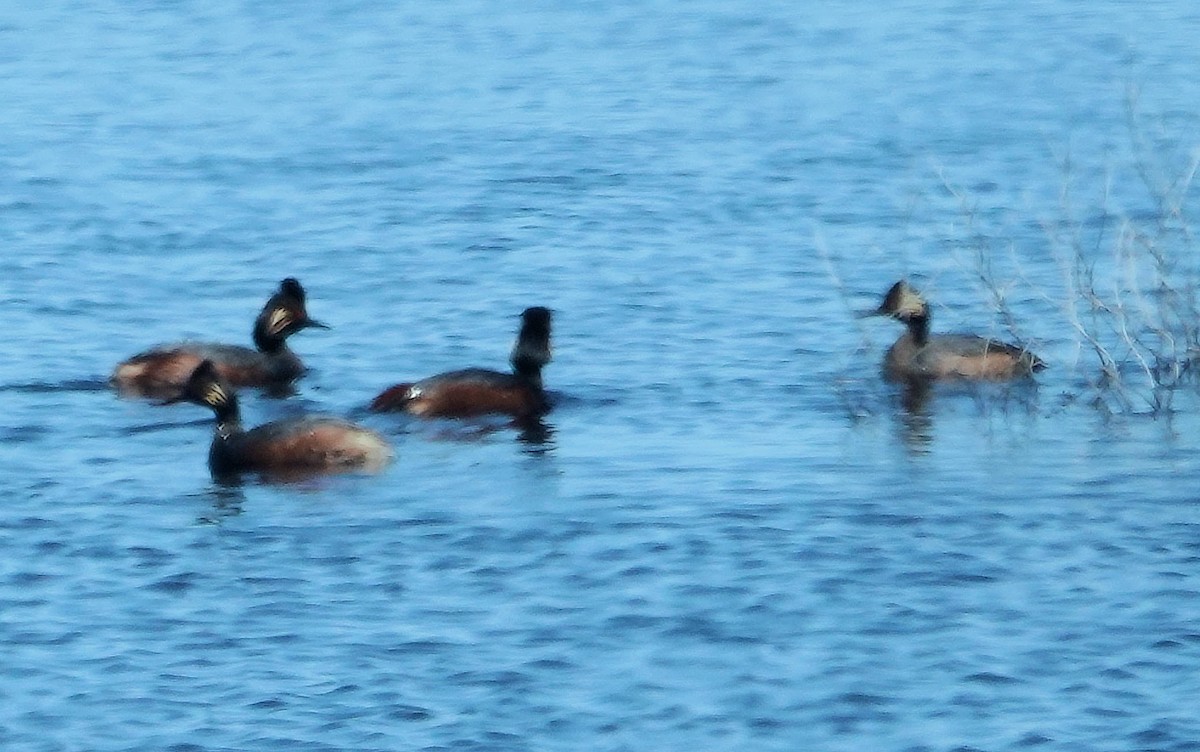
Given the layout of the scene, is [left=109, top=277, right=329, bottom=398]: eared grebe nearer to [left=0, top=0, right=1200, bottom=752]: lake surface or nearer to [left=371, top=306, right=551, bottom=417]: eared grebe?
[left=0, top=0, right=1200, bottom=752]: lake surface

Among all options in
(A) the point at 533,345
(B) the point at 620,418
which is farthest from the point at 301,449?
(A) the point at 533,345

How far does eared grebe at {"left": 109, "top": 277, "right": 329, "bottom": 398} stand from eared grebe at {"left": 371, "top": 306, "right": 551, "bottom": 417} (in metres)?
1.52

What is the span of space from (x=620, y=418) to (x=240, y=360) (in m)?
2.99

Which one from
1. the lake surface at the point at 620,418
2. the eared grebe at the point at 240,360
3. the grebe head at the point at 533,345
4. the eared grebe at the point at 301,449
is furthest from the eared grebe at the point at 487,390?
the eared grebe at the point at 240,360

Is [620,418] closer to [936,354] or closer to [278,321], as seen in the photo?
[936,354]

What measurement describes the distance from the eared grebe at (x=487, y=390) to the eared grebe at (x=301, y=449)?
1.21 m

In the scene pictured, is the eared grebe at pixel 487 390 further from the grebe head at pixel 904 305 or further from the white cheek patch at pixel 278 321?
the grebe head at pixel 904 305

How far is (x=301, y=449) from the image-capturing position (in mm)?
15633

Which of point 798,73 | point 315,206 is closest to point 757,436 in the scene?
point 315,206

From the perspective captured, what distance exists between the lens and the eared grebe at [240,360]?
18062 millimetres

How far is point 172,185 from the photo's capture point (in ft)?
90.6

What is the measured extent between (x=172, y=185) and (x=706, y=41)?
11.0 m

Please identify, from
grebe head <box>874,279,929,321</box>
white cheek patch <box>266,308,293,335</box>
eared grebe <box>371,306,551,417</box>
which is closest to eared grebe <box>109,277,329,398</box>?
white cheek patch <box>266,308,293,335</box>

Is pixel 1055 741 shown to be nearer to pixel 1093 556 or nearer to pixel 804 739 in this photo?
pixel 804 739
